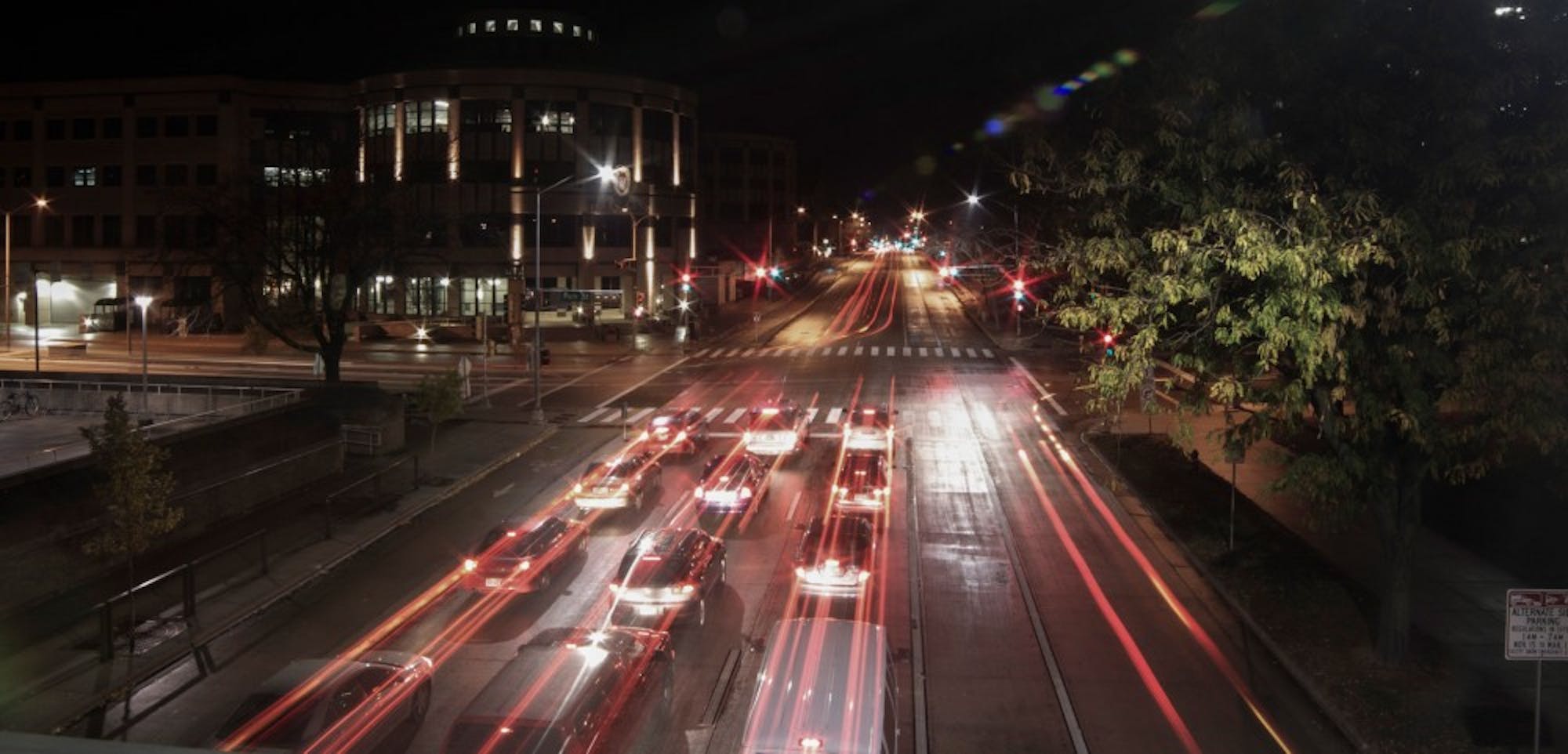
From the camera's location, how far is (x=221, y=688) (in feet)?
52.7

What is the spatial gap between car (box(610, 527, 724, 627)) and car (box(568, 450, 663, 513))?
742 cm

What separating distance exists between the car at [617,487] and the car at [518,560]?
16.3ft

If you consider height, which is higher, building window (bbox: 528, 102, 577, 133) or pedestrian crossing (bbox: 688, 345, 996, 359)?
building window (bbox: 528, 102, 577, 133)

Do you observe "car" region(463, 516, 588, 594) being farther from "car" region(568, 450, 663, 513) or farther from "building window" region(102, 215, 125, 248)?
"building window" region(102, 215, 125, 248)

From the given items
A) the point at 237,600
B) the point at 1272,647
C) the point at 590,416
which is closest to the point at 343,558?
the point at 237,600

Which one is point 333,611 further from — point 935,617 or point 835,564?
point 935,617

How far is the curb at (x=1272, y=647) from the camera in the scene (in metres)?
14.5

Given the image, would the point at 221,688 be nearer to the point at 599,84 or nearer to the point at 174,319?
the point at 174,319

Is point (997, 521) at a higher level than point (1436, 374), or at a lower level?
lower

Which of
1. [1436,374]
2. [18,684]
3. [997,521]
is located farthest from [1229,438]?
[18,684]

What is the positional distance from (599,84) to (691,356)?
115 ft

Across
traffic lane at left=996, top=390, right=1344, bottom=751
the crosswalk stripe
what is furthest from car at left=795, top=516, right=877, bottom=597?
the crosswalk stripe

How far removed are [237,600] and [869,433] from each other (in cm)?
1939

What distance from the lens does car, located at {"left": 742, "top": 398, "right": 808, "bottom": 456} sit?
34219 millimetres
